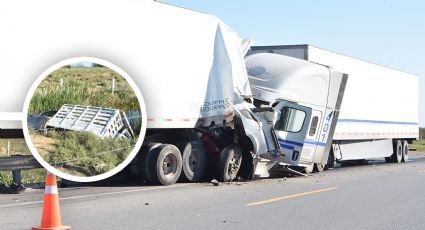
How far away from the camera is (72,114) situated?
8.48 meters

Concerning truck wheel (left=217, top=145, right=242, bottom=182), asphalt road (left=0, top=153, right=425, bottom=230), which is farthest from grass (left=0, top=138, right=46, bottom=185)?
truck wheel (left=217, top=145, right=242, bottom=182)

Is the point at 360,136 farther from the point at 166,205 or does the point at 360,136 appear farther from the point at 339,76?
the point at 166,205

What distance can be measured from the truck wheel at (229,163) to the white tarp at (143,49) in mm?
953

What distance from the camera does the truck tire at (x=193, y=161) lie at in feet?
45.6

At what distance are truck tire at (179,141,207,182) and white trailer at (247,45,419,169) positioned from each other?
3831 mm

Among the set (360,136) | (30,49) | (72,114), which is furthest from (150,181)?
(360,136)

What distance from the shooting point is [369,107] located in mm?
22734

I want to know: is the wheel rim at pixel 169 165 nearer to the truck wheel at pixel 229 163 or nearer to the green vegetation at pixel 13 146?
the truck wheel at pixel 229 163

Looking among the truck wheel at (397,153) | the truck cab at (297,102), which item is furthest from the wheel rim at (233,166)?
the truck wheel at (397,153)

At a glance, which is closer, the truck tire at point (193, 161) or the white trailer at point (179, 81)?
the white trailer at point (179, 81)

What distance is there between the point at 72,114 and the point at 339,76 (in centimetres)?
1056

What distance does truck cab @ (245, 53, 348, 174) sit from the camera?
52.7 ft

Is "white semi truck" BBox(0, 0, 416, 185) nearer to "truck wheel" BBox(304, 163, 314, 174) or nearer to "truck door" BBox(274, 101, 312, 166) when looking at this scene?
"truck door" BBox(274, 101, 312, 166)

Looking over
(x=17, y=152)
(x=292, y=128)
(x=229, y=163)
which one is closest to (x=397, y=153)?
(x=292, y=128)
